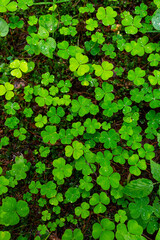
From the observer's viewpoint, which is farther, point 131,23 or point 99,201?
point 131,23

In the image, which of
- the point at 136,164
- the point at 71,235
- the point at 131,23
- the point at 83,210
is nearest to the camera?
the point at 71,235

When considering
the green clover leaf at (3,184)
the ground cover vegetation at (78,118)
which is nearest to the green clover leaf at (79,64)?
the ground cover vegetation at (78,118)

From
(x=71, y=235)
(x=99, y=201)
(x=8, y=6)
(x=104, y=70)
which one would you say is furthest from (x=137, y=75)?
(x=71, y=235)

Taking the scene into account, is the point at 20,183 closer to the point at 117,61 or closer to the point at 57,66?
the point at 57,66

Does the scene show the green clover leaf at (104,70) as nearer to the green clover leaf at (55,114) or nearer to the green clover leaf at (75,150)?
the green clover leaf at (55,114)

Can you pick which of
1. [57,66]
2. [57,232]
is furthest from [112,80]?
[57,232]

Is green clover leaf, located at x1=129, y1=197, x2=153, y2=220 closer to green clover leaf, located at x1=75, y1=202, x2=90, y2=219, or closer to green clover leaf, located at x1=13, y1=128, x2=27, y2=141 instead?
green clover leaf, located at x1=75, y1=202, x2=90, y2=219

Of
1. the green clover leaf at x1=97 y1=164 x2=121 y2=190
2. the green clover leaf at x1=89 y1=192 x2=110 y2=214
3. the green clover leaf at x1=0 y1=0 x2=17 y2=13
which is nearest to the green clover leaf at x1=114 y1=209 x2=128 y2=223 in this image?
the green clover leaf at x1=89 y1=192 x2=110 y2=214

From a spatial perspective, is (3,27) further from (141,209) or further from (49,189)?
(141,209)
